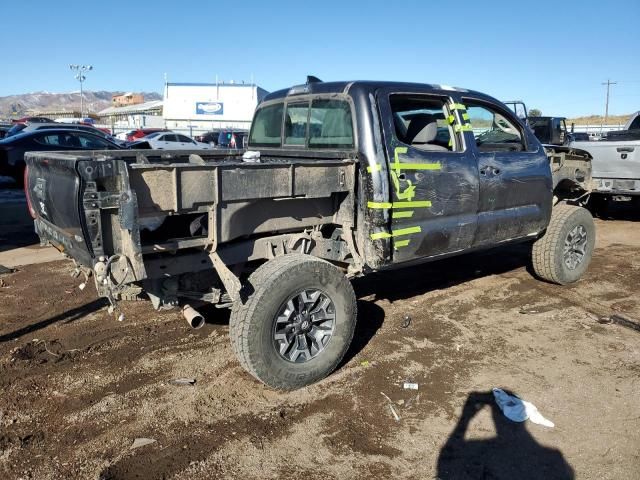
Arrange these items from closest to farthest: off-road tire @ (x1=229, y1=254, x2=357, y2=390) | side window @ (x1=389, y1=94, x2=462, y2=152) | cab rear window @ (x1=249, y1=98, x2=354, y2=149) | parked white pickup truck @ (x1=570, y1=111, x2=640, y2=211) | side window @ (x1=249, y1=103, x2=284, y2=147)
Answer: off-road tire @ (x1=229, y1=254, x2=357, y2=390) → cab rear window @ (x1=249, y1=98, x2=354, y2=149) → side window @ (x1=389, y1=94, x2=462, y2=152) → side window @ (x1=249, y1=103, x2=284, y2=147) → parked white pickup truck @ (x1=570, y1=111, x2=640, y2=211)

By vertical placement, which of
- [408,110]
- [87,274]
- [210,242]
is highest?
[408,110]

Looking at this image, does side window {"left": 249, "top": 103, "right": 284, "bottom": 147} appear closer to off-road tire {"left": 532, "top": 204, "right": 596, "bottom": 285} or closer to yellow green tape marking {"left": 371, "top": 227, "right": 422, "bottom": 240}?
yellow green tape marking {"left": 371, "top": 227, "right": 422, "bottom": 240}

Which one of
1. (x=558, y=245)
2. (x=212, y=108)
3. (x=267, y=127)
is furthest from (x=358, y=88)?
(x=212, y=108)

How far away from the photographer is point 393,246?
390 cm

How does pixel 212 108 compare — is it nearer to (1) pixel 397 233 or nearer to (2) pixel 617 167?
(2) pixel 617 167

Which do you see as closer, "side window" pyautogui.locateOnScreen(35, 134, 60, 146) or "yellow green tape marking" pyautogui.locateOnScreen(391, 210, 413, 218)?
"yellow green tape marking" pyautogui.locateOnScreen(391, 210, 413, 218)

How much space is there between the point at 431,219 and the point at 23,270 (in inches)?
196

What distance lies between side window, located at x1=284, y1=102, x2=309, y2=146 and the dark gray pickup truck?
2 cm

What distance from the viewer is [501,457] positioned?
9.36 ft

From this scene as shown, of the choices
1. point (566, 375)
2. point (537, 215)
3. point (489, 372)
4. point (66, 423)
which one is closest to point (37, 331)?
point (66, 423)

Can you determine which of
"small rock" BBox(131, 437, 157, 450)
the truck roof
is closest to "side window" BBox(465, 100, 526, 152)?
the truck roof

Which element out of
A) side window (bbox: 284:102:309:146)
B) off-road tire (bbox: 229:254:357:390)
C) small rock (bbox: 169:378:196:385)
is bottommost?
small rock (bbox: 169:378:196:385)

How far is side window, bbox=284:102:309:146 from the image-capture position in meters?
4.51

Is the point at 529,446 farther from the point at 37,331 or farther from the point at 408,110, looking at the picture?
the point at 37,331
